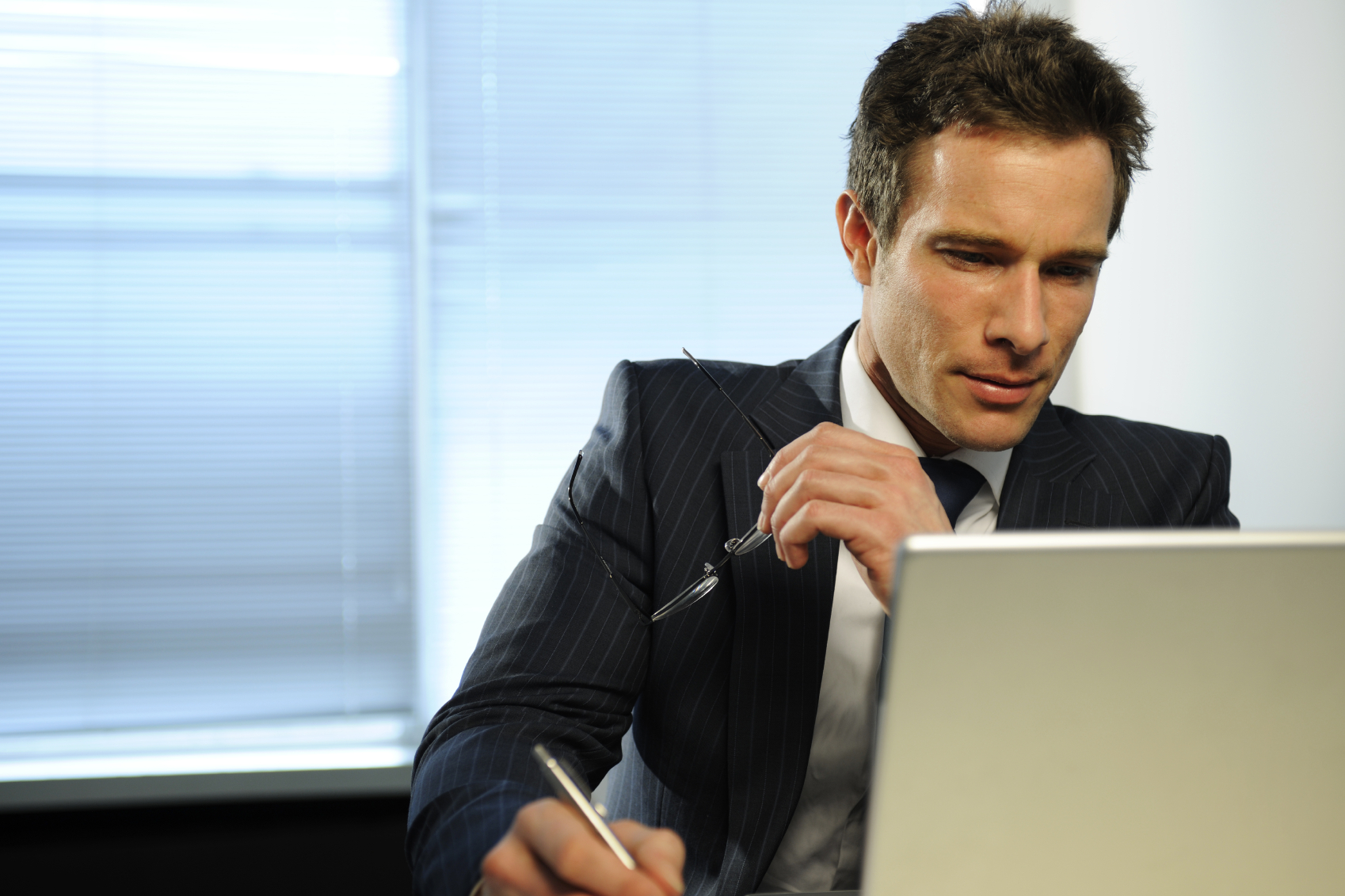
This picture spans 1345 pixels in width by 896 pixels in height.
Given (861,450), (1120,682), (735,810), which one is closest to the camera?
(1120,682)

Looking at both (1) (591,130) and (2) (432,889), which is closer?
(2) (432,889)

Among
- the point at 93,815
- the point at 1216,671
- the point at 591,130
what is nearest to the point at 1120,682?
the point at 1216,671

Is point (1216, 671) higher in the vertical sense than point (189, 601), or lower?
higher

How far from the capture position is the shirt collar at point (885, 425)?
1233mm

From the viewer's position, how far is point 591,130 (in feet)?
7.42

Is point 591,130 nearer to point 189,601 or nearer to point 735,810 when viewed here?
point 189,601

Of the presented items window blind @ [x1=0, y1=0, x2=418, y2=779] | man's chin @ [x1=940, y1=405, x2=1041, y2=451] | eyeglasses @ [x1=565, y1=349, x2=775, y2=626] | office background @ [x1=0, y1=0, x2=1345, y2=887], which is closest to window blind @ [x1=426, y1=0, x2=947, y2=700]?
office background @ [x1=0, y1=0, x2=1345, y2=887]

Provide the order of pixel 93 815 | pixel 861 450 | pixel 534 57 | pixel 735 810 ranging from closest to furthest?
pixel 861 450, pixel 735 810, pixel 93 815, pixel 534 57

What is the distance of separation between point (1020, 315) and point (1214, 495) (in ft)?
1.50

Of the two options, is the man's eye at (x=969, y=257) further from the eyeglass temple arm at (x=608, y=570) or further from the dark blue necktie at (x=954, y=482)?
the eyeglass temple arm at (x=608, y=570)

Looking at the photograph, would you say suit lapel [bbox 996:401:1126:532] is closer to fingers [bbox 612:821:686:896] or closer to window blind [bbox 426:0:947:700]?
fingers [bbox 612:821:686:896]

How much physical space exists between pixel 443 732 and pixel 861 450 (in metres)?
0.50

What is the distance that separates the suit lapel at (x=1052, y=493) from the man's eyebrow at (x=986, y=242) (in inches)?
10.8

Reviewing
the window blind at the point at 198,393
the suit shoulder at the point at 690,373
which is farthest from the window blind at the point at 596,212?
the suit shoulder at the point at 690,373
